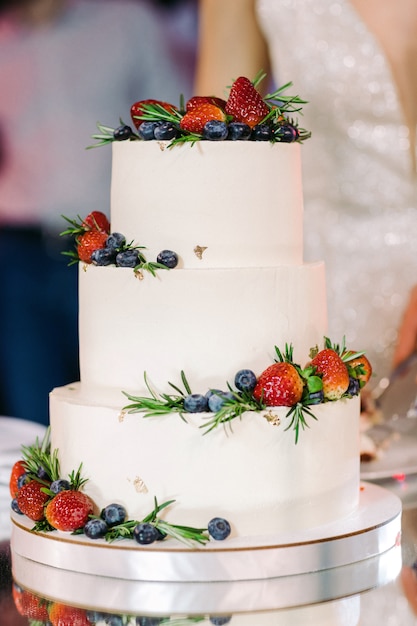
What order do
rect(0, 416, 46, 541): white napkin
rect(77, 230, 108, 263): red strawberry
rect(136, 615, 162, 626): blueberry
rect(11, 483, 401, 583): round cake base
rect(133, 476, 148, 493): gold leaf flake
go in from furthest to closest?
rect(0, 416, 46, 541): white napkin, rect(77, 230, 108, 263): red strawberry, rect(133, 476, 148, 493): gold leaf flake, rect(11, 483, 401, 583): round cake base, rect(136, 615, 162, 626): blueberry

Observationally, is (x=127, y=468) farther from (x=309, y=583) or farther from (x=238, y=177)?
(x=238, y=177)

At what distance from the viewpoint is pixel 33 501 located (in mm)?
1972

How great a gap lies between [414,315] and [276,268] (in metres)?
1.10

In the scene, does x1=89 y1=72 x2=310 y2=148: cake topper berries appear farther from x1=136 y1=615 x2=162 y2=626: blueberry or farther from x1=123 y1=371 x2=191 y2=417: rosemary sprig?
x1=136 y1=615 x2=162 y2=626: blueberry

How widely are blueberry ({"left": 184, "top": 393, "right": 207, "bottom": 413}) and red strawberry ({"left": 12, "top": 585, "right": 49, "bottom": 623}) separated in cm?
38

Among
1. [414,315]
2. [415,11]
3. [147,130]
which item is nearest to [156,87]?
[415,11]

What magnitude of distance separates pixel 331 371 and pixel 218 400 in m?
0.21

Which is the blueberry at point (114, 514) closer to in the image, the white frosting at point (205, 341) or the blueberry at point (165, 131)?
the white frosting at point (205, 341)

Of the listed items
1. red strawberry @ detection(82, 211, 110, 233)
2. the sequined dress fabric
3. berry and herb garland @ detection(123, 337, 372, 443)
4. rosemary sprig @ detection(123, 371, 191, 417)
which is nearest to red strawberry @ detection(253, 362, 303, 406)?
berry and herb garland @ detection(123, 337, 372, 443)

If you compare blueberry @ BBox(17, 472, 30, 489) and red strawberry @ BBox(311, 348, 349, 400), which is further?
blueberry @ BBox(17, 472, 30, 489)

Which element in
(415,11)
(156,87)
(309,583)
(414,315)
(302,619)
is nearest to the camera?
(302,619)

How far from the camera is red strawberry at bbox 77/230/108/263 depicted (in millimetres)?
2029

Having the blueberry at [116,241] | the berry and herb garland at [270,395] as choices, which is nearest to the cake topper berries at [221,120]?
the blueberry at [116,241]

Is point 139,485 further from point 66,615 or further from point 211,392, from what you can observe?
point 66,615
